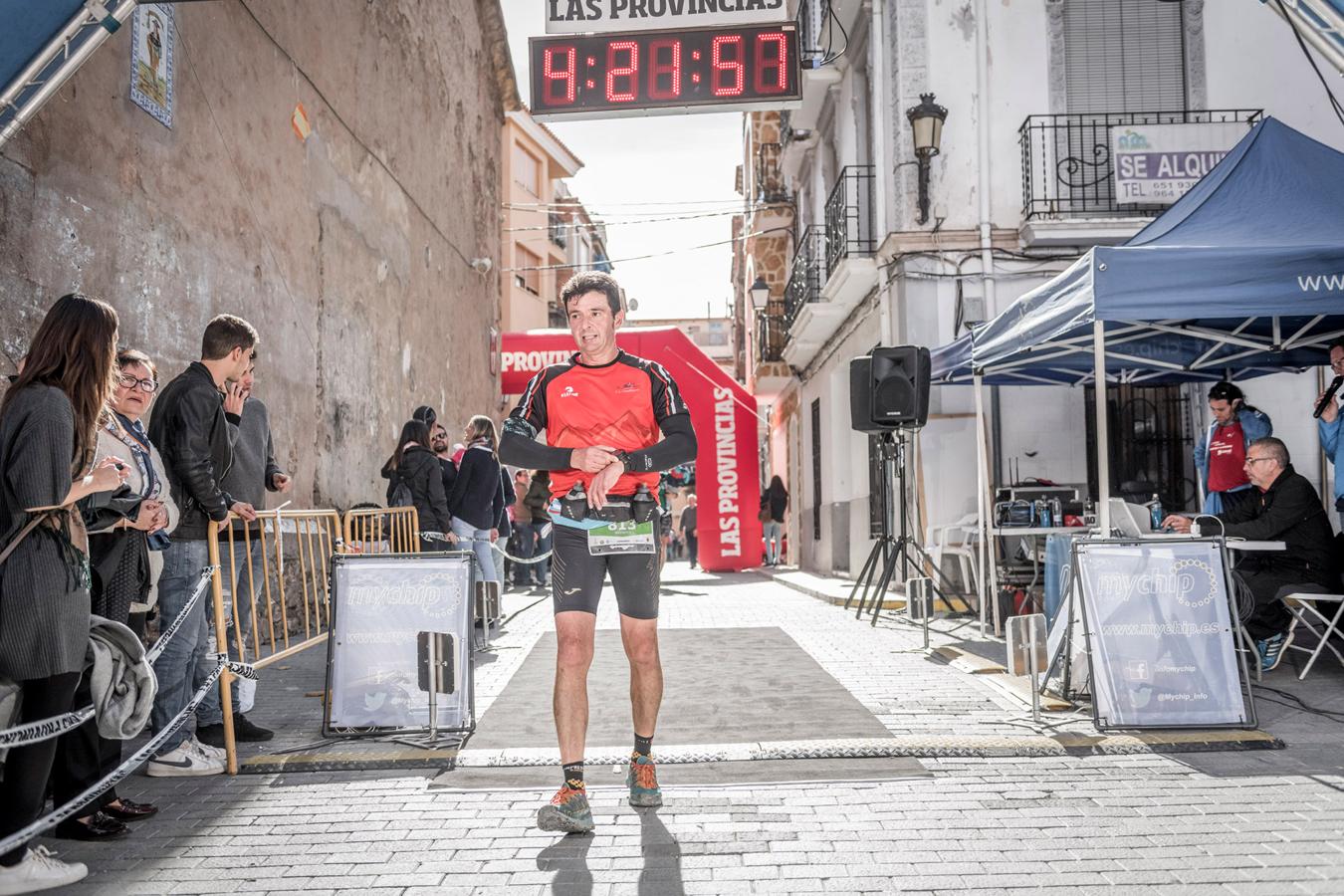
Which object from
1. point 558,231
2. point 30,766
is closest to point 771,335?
point 30,766

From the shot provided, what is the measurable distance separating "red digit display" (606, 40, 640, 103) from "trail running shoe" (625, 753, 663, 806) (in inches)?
272

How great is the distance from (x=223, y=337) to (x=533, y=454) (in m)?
2.02

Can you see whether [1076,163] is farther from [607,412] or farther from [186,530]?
[186,530]

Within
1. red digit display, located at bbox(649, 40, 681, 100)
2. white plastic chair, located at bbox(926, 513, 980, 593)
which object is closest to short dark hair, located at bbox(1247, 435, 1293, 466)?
white plastic chair, located at bbox(926, 513, 980, 593)

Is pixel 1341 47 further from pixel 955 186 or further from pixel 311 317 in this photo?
pixel 311 317

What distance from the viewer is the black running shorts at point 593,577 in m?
4.27

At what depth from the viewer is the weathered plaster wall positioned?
22.3ft

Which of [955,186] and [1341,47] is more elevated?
[955,186]

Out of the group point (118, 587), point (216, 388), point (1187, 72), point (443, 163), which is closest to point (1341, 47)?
point (216, 388)

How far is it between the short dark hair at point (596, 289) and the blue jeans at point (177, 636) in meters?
2.23

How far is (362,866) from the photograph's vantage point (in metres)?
3.69

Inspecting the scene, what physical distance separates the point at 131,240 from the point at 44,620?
4.77 meters

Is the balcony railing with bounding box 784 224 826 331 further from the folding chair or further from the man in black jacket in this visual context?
the man in black jacket

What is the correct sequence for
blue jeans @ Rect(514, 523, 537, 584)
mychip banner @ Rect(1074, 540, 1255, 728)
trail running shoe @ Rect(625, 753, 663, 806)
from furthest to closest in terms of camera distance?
blue jeans @ Rect(514, 523, 537, 584) < mychip banner @ Rect(1074, 540, 1255, 728) < trail running shoe @ Rect(625, 753, 663, 806)
